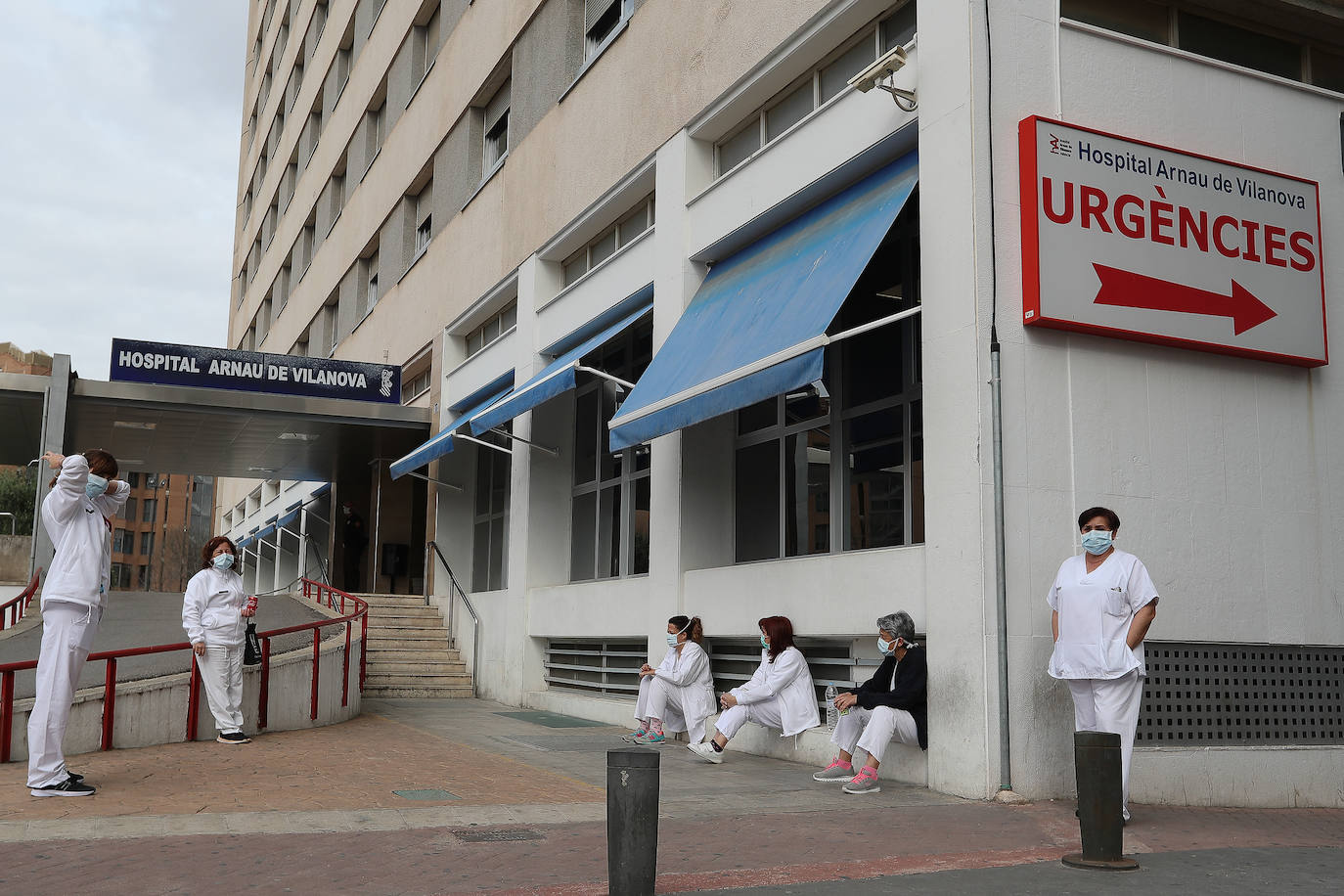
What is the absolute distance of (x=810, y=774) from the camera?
936 cm

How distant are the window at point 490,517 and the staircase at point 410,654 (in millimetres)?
1151

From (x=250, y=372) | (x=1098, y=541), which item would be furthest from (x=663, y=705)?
(x=250, y=372)

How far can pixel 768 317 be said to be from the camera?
10.1 m

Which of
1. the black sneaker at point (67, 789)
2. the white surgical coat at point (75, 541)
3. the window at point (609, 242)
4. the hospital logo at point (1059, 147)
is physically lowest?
the black sneaker at point (67, 789)

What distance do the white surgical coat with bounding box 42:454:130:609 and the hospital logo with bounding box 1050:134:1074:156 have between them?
21.9 feet

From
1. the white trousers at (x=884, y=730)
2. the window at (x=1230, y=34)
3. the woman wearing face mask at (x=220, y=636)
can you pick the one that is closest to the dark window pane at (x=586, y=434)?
the woman wearing face mask at (x=220, y=636)

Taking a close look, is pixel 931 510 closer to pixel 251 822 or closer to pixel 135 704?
pixel 251 822

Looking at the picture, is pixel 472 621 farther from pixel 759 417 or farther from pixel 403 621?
pixel 759 417

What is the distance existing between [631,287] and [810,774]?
660 cm

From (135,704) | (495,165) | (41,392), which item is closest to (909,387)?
(135,704)

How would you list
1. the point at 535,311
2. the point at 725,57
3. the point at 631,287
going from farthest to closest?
the point at 535,311
the point at 631,287
the point at 725,57

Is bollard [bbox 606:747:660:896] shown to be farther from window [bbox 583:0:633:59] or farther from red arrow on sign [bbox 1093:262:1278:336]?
window [bbox 583:0:633:59]

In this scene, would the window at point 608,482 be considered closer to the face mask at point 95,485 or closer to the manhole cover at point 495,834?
the face mask at point 95,485

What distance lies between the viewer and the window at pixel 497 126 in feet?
64.2
